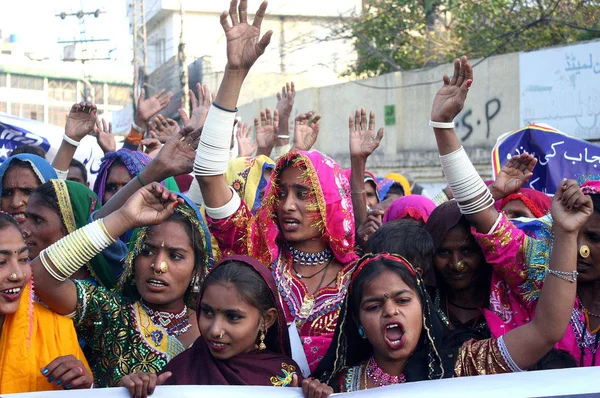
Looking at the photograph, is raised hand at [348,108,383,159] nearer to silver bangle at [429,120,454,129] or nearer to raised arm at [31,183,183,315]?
silver bangle at [429,120,454,129]

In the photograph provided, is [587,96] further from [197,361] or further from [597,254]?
[197,361]

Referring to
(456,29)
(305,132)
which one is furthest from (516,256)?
(456,29)

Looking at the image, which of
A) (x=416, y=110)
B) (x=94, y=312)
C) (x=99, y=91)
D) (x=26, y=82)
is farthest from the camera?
(x=99, y=91)

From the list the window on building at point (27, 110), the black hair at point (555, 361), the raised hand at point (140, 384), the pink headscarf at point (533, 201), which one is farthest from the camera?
the window on building at point (27, 110)

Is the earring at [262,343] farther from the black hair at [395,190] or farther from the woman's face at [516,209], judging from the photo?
the black hair at [395,190]

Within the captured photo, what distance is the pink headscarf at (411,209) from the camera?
179 inches

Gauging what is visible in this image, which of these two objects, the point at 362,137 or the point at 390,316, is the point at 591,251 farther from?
the point at 362,137

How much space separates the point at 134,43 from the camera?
25312 millimetres

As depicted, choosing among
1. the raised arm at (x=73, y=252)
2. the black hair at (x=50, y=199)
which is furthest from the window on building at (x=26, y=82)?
the raised arm at (x=73, y=252)

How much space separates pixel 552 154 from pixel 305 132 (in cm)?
179

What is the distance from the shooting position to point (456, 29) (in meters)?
16.0

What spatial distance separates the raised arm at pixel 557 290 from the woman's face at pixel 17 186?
2.94 meters

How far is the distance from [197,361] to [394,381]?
76cm

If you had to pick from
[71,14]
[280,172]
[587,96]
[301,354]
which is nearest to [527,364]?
[301,354]
